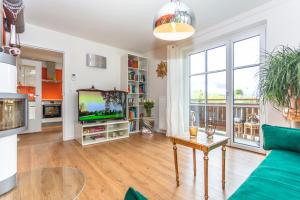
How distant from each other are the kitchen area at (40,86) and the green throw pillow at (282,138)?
4.40 m

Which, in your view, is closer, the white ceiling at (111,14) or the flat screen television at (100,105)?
the white ceiling at (111,14)

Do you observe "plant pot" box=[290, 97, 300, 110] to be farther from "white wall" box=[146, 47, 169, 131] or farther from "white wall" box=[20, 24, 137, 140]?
"white wall" box=[20, 24, 137, 140]

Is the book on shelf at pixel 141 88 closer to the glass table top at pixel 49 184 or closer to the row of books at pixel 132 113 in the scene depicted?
the row of books at pixel 132 113

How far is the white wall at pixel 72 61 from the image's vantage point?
10.9 feet

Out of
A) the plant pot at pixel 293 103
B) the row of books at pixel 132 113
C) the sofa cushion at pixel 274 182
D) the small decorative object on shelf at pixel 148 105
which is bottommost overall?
the sofa cushion at pixel 274 182

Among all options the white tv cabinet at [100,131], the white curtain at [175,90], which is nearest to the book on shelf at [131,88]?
the white tv cabinet at [100,131]

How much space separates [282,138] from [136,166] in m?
1.77

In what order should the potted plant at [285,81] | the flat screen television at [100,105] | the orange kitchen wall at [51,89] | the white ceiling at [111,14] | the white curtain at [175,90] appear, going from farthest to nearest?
the orange kitchen wall at [51,89], the white curtain at [175,90], the flat screen television at [100,105], the white ceiling at [111,14], the potted plant at [285,81]

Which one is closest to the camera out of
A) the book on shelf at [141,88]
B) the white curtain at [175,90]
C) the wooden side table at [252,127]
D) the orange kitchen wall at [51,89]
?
the wooden side table at [252,127]

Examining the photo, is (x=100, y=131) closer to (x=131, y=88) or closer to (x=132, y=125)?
(x=132, y=125)

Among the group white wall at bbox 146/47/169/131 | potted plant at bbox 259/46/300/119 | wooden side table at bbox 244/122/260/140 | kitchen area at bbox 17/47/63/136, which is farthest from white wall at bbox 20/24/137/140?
potted plant at bbox 259/46/300/119

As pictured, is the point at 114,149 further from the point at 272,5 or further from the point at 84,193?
the point at 272,5

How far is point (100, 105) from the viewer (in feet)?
12.1

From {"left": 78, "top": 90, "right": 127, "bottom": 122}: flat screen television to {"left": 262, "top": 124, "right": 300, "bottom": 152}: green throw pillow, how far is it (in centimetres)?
307
